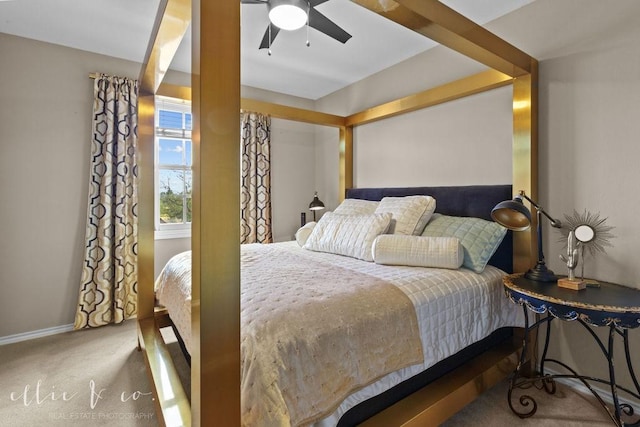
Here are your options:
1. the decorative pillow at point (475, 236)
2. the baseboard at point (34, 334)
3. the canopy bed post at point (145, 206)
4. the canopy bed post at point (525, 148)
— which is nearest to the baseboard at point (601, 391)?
the canopy bed post at point (525, 148)

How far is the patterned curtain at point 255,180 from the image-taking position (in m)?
3.68

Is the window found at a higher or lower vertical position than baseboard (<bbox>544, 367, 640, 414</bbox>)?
higher

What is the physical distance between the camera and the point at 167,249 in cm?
337

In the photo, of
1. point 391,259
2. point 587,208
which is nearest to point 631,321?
point 587,208

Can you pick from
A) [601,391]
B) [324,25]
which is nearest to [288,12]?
[324,25]

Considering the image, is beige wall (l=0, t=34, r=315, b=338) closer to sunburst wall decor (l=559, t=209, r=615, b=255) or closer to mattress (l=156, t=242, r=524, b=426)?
mattress (l=156, t=242, r=524, b=426)

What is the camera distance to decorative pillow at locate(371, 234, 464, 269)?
1861mm

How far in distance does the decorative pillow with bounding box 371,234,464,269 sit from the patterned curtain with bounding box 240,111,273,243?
201 cm

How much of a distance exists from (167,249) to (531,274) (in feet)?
10.8

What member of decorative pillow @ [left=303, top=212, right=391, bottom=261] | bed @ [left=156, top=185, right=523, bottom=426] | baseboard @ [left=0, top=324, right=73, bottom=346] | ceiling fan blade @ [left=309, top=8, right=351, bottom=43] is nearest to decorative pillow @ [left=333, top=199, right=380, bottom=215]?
decorative pillow @ [left=303, top=212, right=391, bottom=261]

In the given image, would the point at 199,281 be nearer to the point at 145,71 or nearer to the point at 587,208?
the point at 145,71

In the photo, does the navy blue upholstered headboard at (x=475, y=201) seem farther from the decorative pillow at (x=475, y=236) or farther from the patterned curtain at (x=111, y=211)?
the patterned curtain at (x=111, y=211)

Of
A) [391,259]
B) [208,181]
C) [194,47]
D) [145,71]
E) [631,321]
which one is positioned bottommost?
[631,321]

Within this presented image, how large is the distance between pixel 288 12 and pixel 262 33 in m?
0.99
